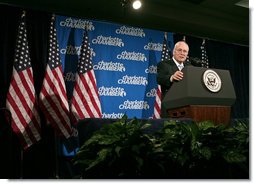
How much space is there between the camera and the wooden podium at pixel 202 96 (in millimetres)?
2316

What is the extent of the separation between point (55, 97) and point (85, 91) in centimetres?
39

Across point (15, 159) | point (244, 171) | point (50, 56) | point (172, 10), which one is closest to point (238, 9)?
point (172, 10)

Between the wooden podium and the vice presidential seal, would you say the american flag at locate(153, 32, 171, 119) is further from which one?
the vice presidential seal

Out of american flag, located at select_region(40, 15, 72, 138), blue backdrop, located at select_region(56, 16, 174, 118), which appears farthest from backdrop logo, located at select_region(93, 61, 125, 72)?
american flag, located at select_region(40, 15, 72, 138)

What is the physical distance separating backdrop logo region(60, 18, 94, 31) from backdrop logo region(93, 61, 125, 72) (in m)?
0.53

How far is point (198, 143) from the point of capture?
1.35 metres

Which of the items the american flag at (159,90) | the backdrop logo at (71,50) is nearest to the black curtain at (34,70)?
the backdrop logo at (71,50)

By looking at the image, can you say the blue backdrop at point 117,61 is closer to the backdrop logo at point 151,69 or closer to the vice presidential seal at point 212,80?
the backdrop logo at point 151,69

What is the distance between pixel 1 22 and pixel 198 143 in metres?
3.62

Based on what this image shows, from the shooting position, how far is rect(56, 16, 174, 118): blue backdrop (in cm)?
438

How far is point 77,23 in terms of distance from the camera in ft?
14.6

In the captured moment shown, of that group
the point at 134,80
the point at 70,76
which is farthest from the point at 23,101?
the point at 134,80

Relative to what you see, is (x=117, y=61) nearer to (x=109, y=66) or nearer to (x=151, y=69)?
(x=109, y=66)

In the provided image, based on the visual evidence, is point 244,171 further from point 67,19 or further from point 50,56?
point 67,19
